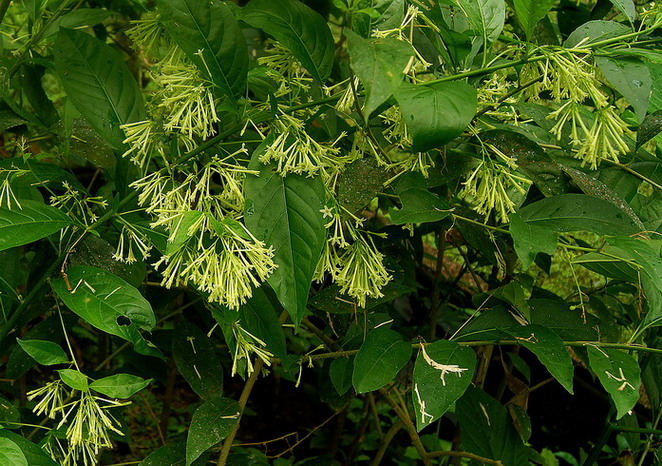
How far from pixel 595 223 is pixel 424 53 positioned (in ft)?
1.49

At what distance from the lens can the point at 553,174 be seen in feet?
3.32

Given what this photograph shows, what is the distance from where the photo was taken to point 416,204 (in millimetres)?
930

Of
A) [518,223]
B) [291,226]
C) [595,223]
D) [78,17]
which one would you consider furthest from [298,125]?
[78,17]

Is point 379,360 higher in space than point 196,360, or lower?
higher

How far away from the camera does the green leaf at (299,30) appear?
0.83m

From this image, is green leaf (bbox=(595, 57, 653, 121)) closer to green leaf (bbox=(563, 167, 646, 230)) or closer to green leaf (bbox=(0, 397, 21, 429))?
green leaf (bbox=(563, 167, 646, 230))

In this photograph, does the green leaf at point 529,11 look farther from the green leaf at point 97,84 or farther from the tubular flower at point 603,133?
the green leaf at point 97,84

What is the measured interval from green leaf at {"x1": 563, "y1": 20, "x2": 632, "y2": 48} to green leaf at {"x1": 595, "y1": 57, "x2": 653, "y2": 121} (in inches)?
3.4

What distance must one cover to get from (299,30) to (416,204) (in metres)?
0.28

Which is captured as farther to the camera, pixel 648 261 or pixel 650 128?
pixel 650 128

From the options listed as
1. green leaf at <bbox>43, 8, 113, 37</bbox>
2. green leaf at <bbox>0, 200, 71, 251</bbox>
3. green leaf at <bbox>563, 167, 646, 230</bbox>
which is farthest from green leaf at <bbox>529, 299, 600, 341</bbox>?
green leaf at <bbox>43, 8, 113, 37</bbox>

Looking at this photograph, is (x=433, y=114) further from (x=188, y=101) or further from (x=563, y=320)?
(x=563, y=320)

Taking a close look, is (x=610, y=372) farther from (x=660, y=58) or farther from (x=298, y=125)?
(x=298, y=125)

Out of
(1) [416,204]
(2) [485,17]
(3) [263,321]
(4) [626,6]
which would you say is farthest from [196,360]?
(4) [626,6]
